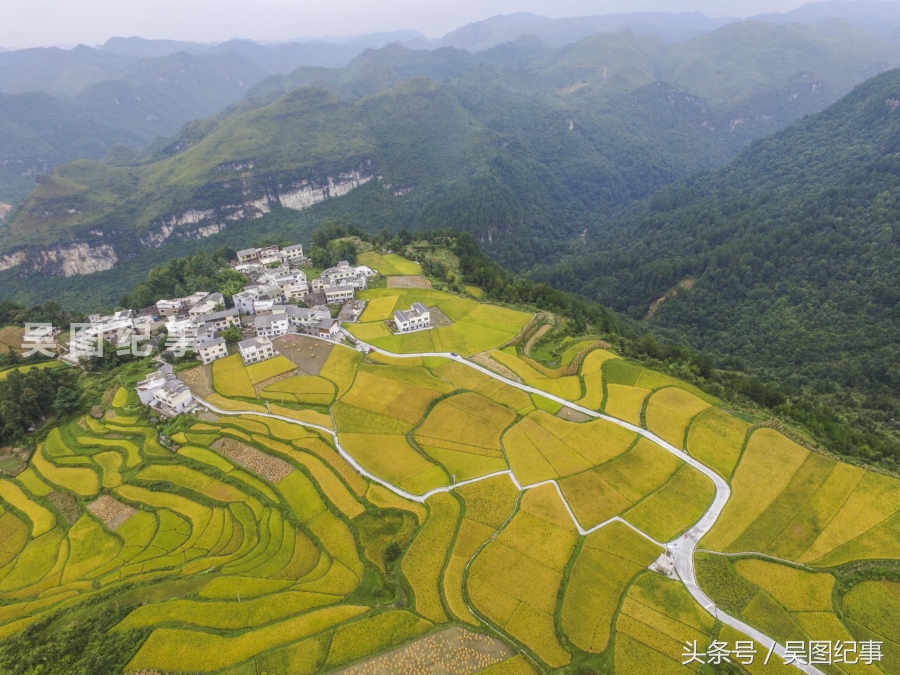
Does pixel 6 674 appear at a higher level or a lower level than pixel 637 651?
higher

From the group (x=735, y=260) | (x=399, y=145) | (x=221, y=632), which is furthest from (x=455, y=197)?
(x=221, y=632)

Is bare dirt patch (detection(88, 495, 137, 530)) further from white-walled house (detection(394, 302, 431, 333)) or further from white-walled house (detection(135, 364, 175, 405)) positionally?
white-walled house (detection(394, 302, 431, 333))

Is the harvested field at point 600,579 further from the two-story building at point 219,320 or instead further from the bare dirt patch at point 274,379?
the two-story building at point 219,320

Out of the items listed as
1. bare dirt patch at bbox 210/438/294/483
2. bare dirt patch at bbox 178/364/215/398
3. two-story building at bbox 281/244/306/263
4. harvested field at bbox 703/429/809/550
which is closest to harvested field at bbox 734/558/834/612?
harvested field at bbox 703/429/809/550

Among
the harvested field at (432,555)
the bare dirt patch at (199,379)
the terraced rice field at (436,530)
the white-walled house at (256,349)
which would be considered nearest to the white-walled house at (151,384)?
the bare dirt patch at (199,379)

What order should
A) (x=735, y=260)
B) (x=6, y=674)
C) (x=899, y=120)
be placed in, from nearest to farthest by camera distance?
(x=6, y=674)
(x=735, y=260)
(x=899, y=120)

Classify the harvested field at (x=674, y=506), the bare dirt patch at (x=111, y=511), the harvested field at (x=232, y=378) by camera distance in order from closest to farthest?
the harvested field at (x=674, y=506) → the bare dirt patch at (x=111, y=511) → the harvested field at (x=232, y=378)

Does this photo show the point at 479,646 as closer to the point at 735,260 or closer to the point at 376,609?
the point at 376,609
